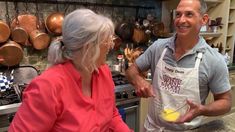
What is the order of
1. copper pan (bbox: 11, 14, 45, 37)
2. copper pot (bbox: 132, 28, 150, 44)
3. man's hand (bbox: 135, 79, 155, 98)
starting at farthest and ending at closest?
1. copper pot (bbox: 132, 28, 150, 44)
2. copper pan (bbox: 11, 14, 45, 37)
3. man's hand (bbox: 135, 79, 155, 98)

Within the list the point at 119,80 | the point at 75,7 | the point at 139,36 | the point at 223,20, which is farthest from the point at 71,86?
the point at 223,20

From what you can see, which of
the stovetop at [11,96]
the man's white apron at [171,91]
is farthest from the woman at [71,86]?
the stovetop at [11,96]

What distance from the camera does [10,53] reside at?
1.92 m

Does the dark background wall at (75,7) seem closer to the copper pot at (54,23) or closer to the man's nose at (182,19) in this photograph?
the copper pot at (54,23)

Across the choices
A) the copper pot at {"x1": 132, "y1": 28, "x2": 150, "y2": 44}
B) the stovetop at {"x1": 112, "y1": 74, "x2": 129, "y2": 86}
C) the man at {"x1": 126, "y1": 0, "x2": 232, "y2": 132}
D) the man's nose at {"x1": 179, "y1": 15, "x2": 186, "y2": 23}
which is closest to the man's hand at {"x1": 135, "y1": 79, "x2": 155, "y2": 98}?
the man at {"x1": 126, "y1": 0, "x2": 232, "y2": 132}

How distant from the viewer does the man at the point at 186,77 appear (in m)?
1.26

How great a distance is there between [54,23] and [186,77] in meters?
1.28

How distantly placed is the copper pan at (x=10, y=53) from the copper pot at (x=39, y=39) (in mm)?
131

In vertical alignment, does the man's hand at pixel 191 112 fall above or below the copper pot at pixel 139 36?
below

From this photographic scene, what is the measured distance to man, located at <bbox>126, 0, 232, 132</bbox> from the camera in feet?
4.12

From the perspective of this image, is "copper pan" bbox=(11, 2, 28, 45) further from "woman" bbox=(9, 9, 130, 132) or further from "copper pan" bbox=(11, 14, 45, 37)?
"woman" bbox=(9, 9, 130, 132)

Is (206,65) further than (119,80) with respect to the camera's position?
No

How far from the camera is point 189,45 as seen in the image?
1340 millimetres

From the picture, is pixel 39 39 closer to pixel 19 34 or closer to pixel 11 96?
pixel 19 34
